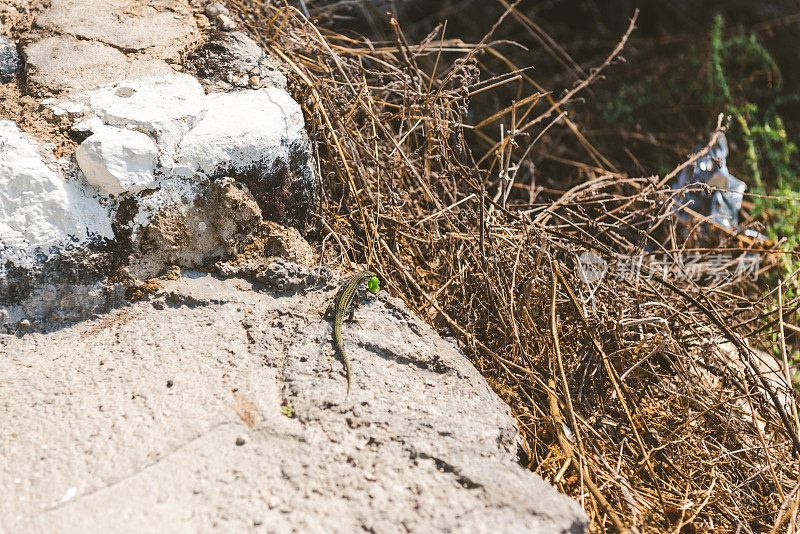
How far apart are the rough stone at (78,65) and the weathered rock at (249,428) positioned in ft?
2.61

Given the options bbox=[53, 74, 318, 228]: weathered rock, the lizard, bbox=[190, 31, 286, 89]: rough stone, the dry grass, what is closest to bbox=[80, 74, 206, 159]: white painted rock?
bbox=[53, 74, 318, 228]: weathered rock

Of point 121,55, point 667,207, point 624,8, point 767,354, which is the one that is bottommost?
point 767,354

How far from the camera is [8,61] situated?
202 cm

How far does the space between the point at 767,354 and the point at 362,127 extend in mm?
2352

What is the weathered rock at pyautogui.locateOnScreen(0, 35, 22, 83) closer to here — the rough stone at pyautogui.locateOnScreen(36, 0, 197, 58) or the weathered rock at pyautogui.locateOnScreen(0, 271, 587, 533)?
the rough stone at pyautogui.locateOnScreen(36, 0, 197, 58)

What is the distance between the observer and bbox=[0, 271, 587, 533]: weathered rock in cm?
136

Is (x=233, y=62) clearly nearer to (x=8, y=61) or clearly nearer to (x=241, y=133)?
(x=241, y=133)

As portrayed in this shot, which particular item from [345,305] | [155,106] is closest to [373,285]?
[345,305]

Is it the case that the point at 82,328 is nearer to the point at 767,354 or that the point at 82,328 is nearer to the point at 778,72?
the point at 767,354

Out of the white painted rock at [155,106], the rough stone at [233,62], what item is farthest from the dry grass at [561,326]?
the white painted rock at [155,106]

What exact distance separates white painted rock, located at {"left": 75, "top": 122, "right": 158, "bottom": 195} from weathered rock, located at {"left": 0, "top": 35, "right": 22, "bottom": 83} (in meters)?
0.53

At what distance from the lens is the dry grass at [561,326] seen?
1.91 m

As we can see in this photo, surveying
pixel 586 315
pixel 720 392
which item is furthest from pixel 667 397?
pixel 586 315

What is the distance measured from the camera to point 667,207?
106 inches
